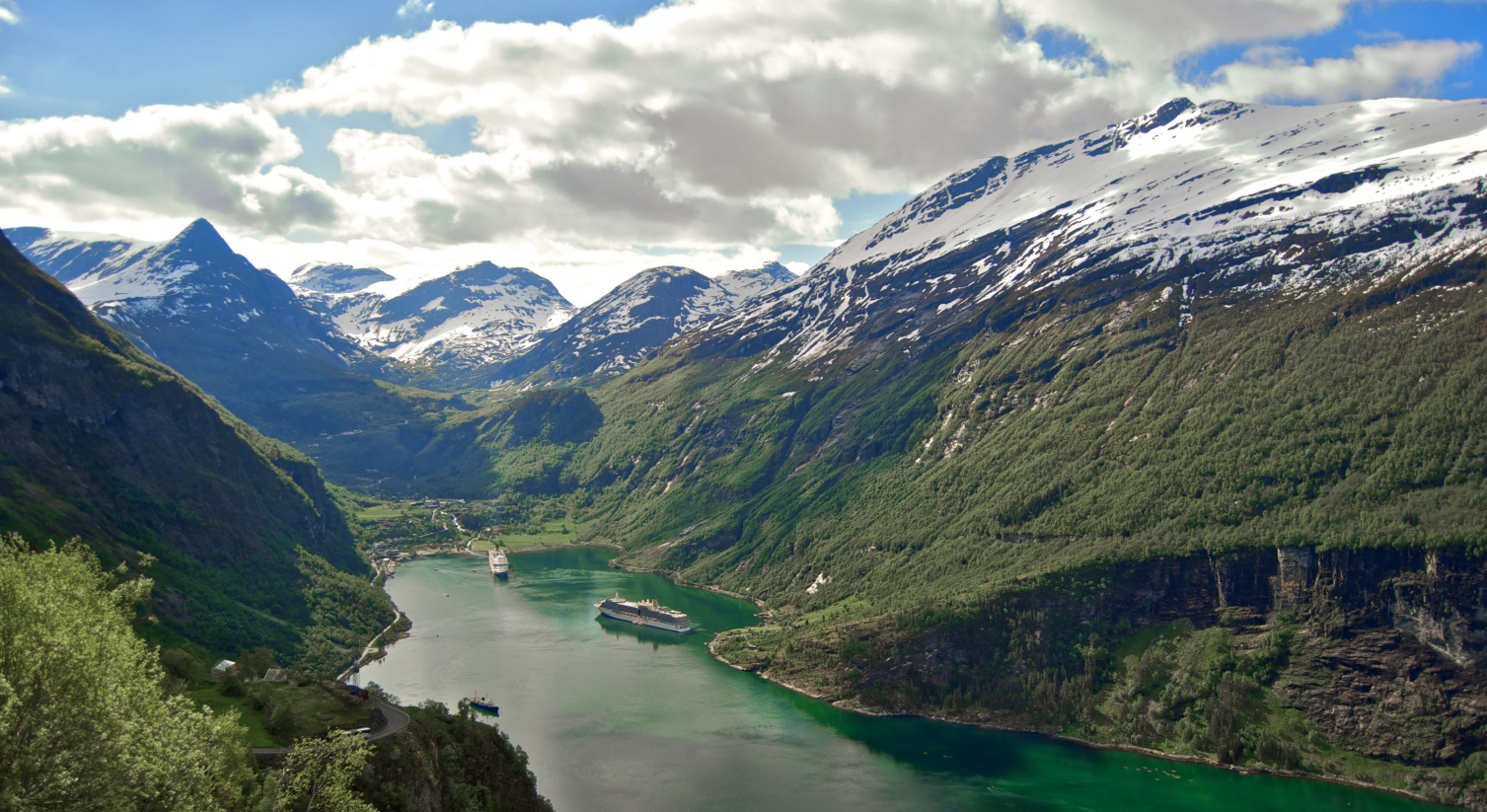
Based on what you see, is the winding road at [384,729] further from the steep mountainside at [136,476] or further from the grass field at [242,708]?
the steep mountainside at [136,476]

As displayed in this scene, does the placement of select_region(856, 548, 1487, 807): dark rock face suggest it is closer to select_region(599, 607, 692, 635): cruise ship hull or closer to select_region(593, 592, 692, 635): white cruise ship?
select_region(599, 607, 692, 635): cruise ship hull

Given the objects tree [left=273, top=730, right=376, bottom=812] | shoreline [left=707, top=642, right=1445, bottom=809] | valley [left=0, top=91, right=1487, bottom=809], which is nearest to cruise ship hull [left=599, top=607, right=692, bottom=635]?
valley [left=0, top=91, right=1487, bottom=809]

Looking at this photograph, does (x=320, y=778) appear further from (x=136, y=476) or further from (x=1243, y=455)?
(x=1243, y=455)

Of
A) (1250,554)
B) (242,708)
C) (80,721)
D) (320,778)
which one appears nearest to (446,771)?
(242,708)

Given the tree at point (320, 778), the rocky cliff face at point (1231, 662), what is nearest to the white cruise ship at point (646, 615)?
the rocky cliff face at point (1231, 662)

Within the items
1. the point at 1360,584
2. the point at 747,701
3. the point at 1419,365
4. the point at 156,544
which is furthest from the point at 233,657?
the point at 1419,365

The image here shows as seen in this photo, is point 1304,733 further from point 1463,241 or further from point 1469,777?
point 1463,241
